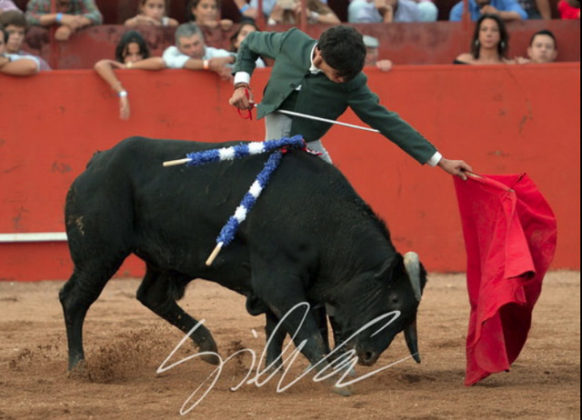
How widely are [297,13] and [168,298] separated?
13.1ft

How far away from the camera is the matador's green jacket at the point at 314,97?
5.31 m

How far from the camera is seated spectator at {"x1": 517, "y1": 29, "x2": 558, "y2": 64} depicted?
9.18m

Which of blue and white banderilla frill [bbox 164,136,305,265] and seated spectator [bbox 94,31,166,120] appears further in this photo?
seated spectator [bbox 94,31,166,120]

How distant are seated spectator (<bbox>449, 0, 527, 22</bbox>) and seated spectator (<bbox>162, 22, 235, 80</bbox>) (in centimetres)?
207

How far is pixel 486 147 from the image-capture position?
9062 mm

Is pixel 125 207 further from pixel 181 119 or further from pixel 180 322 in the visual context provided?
pixel 181 119

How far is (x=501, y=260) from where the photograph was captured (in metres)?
5.21

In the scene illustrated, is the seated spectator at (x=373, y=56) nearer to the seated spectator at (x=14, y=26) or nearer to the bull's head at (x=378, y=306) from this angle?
the seated spectator at (x=14, y=26)

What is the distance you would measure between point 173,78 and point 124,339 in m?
2.98

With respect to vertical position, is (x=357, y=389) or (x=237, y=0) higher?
(x=237, y=0)

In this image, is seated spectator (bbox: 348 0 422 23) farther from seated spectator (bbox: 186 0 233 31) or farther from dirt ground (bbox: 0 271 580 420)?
dirt ground (bbox: 0 271 580 420)

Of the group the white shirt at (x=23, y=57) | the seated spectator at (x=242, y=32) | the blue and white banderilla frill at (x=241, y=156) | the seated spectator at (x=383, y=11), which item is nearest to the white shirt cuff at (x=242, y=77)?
the blue and white banderilla frill at (x=241, y=156)

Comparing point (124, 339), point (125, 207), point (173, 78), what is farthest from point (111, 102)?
point (125, 207)
